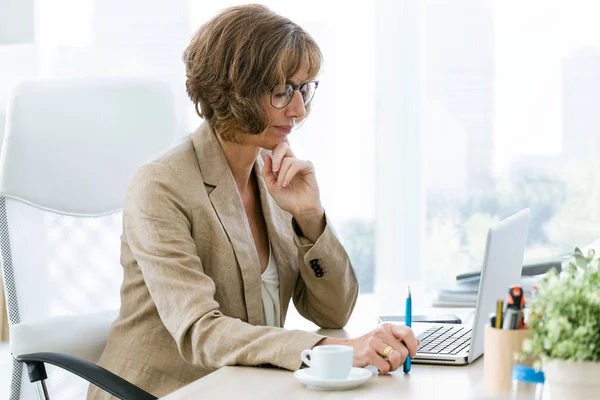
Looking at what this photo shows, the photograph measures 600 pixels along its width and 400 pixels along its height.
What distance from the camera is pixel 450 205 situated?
292 cm

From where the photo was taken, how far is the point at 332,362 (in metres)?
1.22

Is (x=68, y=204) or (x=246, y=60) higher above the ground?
(x=246, y=60)

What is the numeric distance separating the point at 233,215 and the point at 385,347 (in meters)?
0.52

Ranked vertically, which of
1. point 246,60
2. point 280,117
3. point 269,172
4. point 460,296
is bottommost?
point 460,296

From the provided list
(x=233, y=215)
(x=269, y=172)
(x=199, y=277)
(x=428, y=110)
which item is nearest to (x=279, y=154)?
(x=269, y=172)

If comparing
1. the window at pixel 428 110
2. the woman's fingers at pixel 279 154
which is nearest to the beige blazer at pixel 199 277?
the woman's fingers at pixel 279 154

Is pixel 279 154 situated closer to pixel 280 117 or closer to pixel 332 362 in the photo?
pixel 280 117

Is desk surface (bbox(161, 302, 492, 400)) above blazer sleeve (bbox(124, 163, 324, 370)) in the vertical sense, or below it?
below

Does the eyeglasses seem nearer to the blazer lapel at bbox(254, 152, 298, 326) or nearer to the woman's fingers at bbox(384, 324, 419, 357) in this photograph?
the blazer lapel at bbox(254, 152, 298, 326)

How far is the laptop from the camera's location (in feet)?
4.15

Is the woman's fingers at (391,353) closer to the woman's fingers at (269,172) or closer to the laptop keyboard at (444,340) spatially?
the laptop keyboard at (444,340)

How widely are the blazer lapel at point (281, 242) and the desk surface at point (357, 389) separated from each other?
48 cm

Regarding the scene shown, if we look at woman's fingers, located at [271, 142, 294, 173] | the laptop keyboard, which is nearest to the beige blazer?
woman's fingers, located at [271, 142, 294, 173]

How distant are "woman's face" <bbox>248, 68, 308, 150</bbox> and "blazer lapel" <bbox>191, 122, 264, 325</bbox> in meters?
0.10
